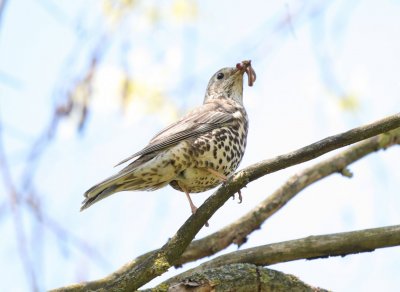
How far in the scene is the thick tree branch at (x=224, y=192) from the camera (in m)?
4.38

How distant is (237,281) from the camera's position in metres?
4.63

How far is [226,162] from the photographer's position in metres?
6.42

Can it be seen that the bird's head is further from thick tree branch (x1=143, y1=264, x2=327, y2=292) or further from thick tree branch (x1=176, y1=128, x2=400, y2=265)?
thick tree branch (x1=143, y1=264, x2=327, y2=292)

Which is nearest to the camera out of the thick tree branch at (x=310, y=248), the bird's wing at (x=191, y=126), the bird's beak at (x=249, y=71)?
the thick tree branch at (x=310, y=248)

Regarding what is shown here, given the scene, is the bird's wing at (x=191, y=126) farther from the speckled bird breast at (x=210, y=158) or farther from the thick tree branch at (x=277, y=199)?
the thick tree branch at (x=277, y=199)

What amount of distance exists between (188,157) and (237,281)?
1859 mm

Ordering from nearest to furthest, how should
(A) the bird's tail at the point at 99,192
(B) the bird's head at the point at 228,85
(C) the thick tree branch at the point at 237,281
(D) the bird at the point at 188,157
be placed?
1. (C) the thick tree branch at the point at 237,281
2. (A) the bird's tail at the point at 99,192
3. (D) the bird at the point at 188,157
4. (B) the bird's head at the point at 228,85

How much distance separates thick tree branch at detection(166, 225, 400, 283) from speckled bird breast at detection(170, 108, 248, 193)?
1325 millimetres

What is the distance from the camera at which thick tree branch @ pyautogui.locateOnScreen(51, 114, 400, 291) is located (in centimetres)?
438

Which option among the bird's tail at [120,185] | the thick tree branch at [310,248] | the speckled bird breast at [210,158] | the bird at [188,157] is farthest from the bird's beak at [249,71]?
the thick tree branch at [310,248]

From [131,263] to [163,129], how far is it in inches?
61.0

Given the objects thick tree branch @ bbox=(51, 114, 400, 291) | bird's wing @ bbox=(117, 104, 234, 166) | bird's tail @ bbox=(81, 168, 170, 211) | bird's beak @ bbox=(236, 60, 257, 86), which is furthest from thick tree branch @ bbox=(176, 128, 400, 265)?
thick tree branch @ bbox=(51, 114, 400, 291)

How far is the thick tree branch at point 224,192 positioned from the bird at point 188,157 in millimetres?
1170

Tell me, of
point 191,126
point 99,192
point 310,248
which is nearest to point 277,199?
point 191,126
